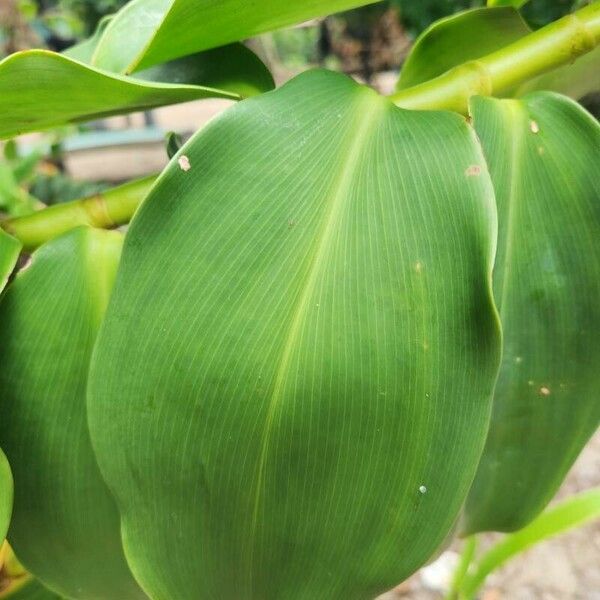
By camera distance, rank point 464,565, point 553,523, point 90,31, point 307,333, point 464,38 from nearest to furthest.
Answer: point 307,333
point 464,38
point 553,523
point 464,565
point 90,31

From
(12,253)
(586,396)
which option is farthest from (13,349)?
(586,396)

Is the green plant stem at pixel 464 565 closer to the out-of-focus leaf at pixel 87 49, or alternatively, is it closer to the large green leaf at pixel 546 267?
the large green leaf at pixel 546 267

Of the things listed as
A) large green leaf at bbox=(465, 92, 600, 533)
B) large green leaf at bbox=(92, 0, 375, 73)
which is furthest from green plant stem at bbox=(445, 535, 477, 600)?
large green leaf at bbox=(92, 0, 375, 73)

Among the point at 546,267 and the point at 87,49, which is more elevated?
the point at 87,49

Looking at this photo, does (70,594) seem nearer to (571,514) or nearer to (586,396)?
(586,396)

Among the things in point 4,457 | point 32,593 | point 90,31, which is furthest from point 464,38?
point 90,31

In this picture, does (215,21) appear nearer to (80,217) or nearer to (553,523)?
(80,217)

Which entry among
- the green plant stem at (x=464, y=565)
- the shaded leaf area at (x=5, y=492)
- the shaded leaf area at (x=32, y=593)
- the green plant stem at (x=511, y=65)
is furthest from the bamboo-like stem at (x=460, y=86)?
the green plant stem at (x=464, y=565)
